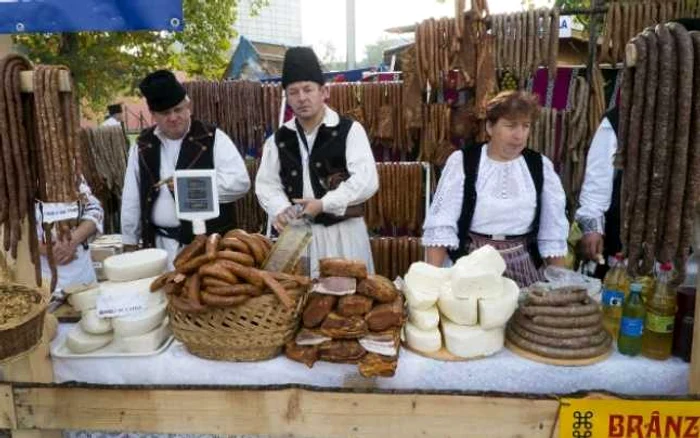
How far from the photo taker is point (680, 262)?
1.72m

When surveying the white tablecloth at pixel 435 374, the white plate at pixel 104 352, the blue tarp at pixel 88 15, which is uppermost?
the blue tarp at pixel 88 15

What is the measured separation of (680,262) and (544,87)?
3008mm

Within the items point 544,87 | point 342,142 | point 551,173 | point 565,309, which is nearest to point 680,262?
point 565,309

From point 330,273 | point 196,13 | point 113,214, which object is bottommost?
point 113,214

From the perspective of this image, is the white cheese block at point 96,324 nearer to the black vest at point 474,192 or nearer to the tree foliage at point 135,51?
the black vest at point 474,192

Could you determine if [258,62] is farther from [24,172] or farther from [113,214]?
[24,172]

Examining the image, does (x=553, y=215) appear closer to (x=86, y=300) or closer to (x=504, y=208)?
(x=504, y=208)

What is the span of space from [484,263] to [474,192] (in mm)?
820

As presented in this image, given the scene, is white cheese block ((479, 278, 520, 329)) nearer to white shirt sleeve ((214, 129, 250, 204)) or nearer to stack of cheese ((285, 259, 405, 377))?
stack of cheese ((285, 259, 405, 377))

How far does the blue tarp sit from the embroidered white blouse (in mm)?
1536

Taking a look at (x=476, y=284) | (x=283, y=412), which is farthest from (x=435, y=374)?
(x=283, y=412)

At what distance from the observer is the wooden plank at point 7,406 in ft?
6.62

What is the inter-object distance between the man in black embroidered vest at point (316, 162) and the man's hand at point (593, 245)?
121cm

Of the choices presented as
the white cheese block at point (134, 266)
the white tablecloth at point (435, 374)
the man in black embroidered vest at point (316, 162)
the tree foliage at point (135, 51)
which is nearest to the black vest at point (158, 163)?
the man in black embroidered vest at point (316, 162)
